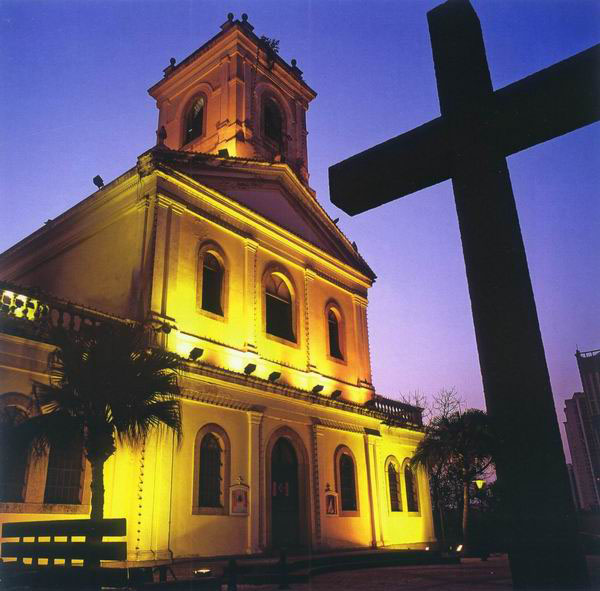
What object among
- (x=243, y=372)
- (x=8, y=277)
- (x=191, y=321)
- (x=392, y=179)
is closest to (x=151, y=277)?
(x=191, y=321)

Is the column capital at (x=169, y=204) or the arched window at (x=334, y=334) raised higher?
the column capital at (x=169, y=204)

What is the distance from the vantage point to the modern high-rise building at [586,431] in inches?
2879

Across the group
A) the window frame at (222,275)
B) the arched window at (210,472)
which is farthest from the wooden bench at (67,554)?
the window frame at (222,275)

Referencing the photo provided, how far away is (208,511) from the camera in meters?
14.9

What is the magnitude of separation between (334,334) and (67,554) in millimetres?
15877

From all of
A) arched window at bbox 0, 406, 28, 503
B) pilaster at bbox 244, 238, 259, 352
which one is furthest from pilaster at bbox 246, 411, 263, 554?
arched window at bbox 0, 406, 28, 503

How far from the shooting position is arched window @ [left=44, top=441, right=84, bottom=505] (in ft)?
42.4

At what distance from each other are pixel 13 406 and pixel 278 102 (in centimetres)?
1864

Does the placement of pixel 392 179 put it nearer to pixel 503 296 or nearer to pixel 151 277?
pixel 503 296

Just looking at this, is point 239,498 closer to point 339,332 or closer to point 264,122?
point 339,332

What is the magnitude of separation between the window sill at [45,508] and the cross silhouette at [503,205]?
39.0ft

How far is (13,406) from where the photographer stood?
12375 millimetres

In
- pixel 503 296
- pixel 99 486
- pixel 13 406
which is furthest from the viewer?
pixel 13 406

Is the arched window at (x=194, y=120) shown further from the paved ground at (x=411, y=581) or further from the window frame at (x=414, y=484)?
the paved ground at (x=411, y=581)
